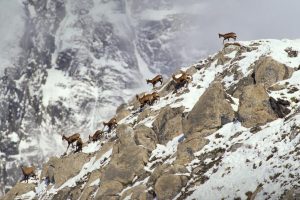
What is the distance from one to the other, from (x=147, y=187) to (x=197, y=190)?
5686 mm

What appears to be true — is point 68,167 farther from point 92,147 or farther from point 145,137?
point 145,137

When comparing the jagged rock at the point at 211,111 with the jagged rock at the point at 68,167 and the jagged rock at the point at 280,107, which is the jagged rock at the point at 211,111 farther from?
the jagged rock at the point at 68,167

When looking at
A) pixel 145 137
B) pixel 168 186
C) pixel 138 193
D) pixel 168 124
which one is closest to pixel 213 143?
pixel 168 186

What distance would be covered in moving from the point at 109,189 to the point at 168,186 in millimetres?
7103

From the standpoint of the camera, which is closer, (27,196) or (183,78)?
(183,78)

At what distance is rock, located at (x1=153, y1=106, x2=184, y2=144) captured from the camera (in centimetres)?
6067

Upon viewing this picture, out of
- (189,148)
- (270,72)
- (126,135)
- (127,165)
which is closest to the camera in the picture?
(189,148)

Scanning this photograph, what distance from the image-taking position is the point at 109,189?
56.3 meters

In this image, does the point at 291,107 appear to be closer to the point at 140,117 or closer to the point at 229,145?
the point at 229,145

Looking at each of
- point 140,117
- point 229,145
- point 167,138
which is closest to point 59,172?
point 140,117

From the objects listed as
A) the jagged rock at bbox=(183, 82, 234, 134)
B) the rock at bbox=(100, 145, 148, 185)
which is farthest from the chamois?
the rock at bbox=(100, 145, 148, 185)

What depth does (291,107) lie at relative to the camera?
173ft

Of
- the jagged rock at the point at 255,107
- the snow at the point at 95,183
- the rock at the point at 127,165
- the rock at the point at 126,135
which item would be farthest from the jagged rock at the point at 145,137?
the jagged rock at the point at 255,107

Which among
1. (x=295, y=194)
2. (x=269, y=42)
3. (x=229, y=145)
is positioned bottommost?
(x=295, y=194)
